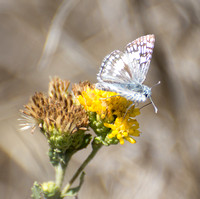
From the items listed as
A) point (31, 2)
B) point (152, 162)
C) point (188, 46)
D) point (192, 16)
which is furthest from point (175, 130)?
point (31, 2)

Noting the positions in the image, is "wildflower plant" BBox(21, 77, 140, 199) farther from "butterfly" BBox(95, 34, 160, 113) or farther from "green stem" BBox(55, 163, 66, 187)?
"butterfly" BBox(95, 34, 160, 113)

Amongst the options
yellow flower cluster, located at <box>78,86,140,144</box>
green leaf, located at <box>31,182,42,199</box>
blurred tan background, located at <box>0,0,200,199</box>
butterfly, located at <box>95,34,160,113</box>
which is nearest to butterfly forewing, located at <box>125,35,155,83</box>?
butterfly, located at <box>95,34,160,113</box>

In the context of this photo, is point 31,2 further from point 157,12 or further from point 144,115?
point 144,115

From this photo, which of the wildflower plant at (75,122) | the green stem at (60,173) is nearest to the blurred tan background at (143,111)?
the green stem at (60,173)

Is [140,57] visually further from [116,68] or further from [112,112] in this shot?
[112,112]

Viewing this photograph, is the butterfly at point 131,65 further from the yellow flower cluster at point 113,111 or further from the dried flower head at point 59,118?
the dried flower head at point 59,118

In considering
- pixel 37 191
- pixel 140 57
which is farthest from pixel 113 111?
pixel 37 191
